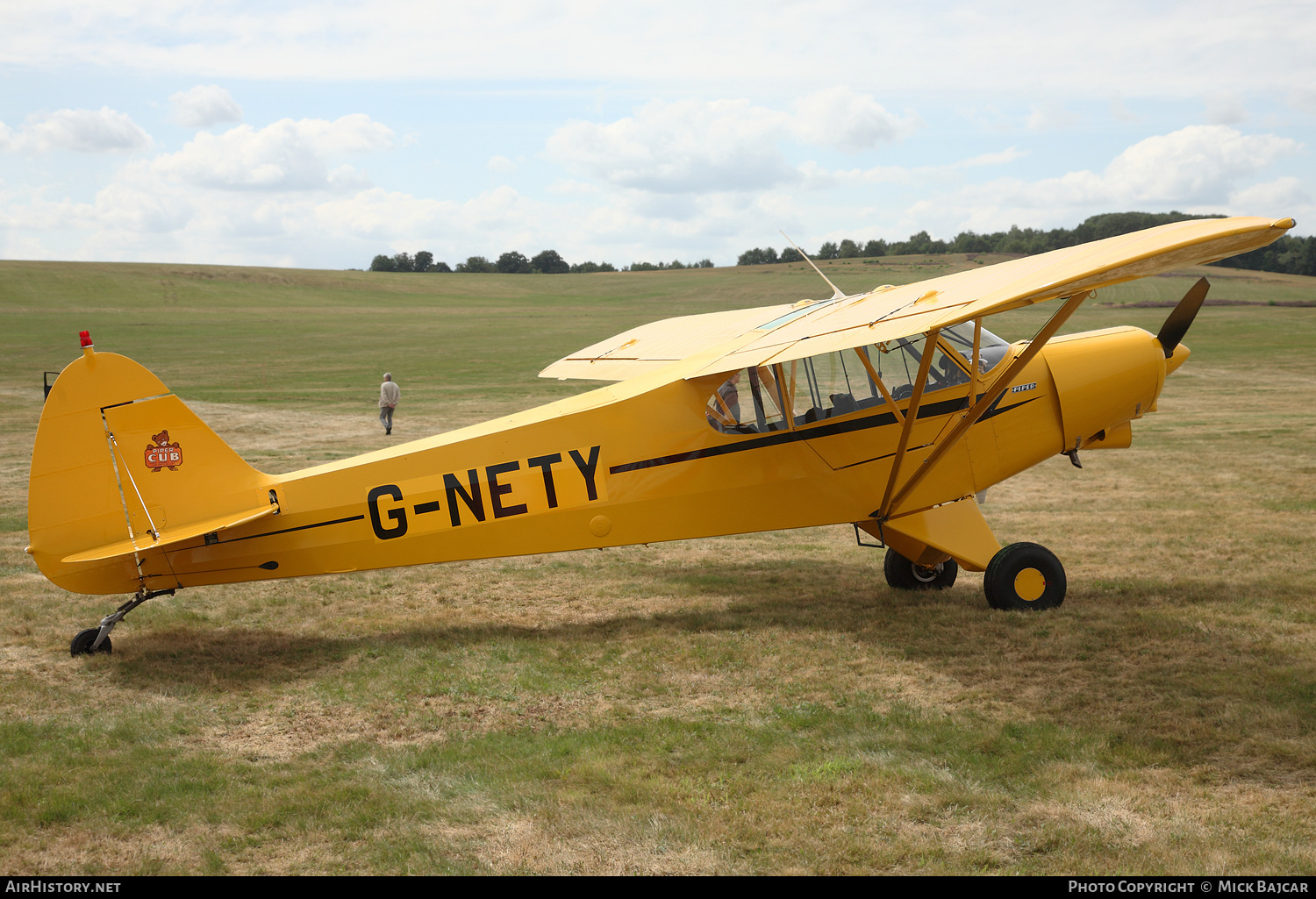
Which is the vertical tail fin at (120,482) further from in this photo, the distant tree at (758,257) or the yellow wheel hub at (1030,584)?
the distant tree at (758,257)

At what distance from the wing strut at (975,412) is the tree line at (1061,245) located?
5592cm

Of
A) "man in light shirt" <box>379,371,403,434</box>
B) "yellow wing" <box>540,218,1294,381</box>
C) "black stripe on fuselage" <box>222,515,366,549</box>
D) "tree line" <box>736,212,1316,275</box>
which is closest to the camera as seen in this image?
"yellow wing" <box>540,218,1294,381</box>

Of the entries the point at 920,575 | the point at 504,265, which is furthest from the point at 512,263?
the point at 920,575

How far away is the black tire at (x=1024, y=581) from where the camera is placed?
22.8 feet

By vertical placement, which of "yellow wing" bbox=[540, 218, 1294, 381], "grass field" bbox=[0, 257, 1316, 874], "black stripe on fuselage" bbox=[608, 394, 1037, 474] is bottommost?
"grass field" bbox=[0, 257, 1316, 874]

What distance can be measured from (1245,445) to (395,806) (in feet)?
49.9

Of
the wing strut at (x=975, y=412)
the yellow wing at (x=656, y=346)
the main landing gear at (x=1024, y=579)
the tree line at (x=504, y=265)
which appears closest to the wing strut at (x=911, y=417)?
the wing strut at (x=975, y=412)

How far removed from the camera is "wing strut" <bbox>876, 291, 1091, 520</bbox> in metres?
6.04

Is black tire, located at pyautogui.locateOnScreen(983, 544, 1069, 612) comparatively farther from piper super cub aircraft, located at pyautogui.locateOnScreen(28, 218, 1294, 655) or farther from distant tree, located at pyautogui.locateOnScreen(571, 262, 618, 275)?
distant tree, located at pyautogui.locateOnScreen(571, 262, 618, 275)

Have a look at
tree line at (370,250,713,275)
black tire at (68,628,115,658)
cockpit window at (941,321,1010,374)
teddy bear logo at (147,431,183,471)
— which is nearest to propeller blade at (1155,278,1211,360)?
cockpit window at (941,321,1010,374)

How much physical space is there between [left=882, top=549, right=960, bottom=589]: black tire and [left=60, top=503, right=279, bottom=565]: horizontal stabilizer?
5.04 metres

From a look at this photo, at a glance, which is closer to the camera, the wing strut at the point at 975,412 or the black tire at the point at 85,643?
the wing strut at the point at 975,412

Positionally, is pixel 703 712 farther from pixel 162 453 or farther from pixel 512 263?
pixel 512 263

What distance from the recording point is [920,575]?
795 centimetres
